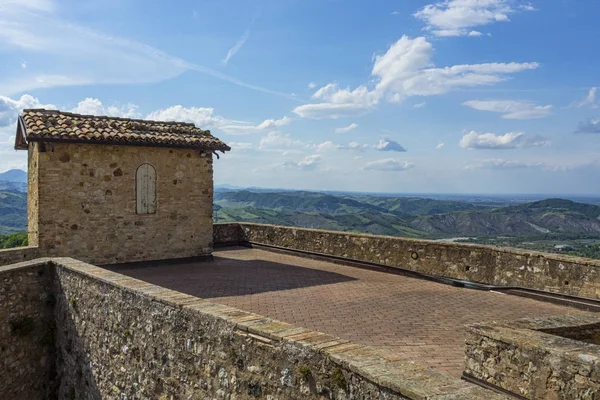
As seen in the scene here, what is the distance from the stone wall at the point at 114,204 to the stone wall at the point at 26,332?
351cm

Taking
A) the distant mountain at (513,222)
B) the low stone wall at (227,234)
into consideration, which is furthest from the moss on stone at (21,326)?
the distant mountain at (513,222)

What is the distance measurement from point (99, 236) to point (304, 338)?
9971mm

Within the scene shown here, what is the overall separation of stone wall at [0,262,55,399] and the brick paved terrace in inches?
107

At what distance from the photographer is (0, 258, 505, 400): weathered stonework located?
3.59 m

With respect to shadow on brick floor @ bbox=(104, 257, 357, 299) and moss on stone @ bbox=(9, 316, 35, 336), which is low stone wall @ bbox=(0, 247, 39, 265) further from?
moss on stone @ bbox=(9, 316, 35, 336)

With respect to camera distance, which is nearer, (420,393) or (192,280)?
(420,393)

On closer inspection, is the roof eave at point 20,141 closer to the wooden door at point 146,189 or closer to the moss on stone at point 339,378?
the wooden door at point 146,189

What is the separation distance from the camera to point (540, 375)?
412cm

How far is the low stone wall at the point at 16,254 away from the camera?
36.6 feet

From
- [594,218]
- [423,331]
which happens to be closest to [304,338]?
[423,331]

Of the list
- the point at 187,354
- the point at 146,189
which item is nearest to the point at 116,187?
the point at 146,189

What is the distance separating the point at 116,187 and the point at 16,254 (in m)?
2.92

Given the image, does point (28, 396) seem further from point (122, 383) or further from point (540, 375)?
point (540, 375)

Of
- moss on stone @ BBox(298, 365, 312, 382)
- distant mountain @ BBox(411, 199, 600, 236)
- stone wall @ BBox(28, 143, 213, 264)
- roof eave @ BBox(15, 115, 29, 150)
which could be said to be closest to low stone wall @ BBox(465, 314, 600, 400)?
moss on stone @ BBox(298, 365, 312, 382)
